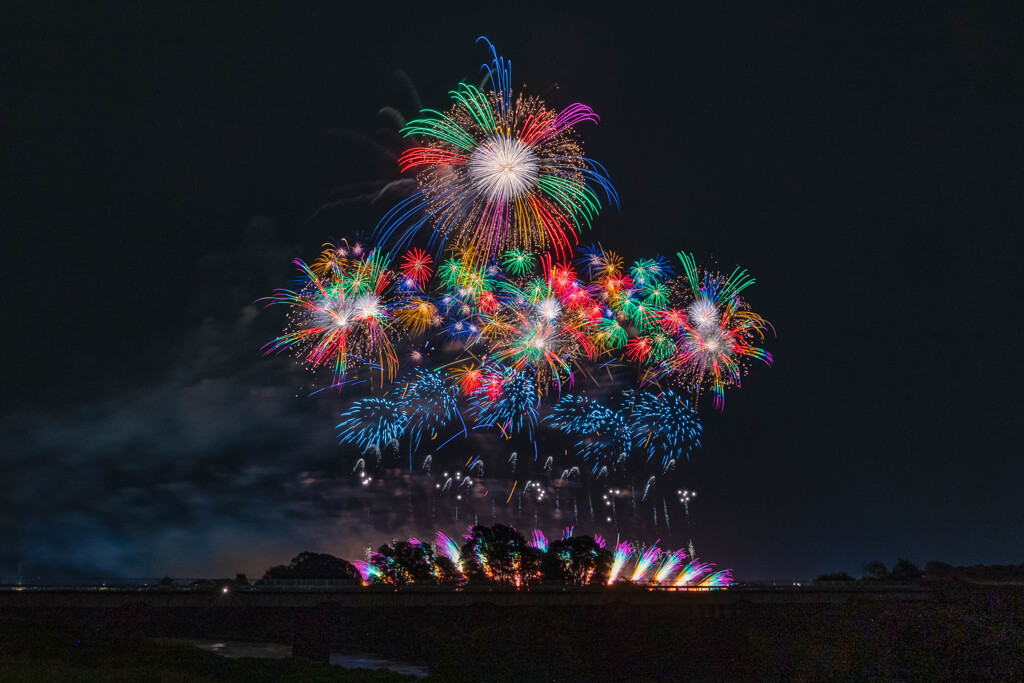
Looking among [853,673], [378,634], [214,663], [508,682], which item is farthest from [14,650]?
[853,673]

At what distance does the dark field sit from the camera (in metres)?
64.0

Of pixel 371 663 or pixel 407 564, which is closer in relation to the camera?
pixel 371 663

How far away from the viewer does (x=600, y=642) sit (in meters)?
95.4

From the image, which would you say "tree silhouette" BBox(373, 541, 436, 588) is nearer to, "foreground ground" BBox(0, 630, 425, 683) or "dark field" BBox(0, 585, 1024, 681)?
"dark field" BBox(0, 585, 1024, 681)

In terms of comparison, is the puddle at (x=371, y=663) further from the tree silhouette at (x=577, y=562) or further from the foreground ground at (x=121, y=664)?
the tree silhouette at (x=577, y=562)

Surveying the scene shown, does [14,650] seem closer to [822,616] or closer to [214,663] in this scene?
[214,663]

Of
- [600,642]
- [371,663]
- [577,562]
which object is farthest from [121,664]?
[577,562]

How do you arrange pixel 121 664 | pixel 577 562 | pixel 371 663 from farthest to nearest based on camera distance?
pixel 577 562 → pixel 371 663 → pixel 121 664

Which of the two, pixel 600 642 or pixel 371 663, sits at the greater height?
pixel 600 642

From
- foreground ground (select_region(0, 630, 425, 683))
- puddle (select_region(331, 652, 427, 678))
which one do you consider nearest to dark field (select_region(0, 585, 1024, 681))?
foreground ground (select_region(0, 630, 425, 683))

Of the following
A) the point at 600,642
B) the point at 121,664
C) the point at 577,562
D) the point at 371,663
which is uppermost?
the point at 577,562

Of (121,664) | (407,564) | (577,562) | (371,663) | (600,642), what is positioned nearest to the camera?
(121,664)

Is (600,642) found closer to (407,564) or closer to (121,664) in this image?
(121,664)

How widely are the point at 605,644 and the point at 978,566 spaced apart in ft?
419
